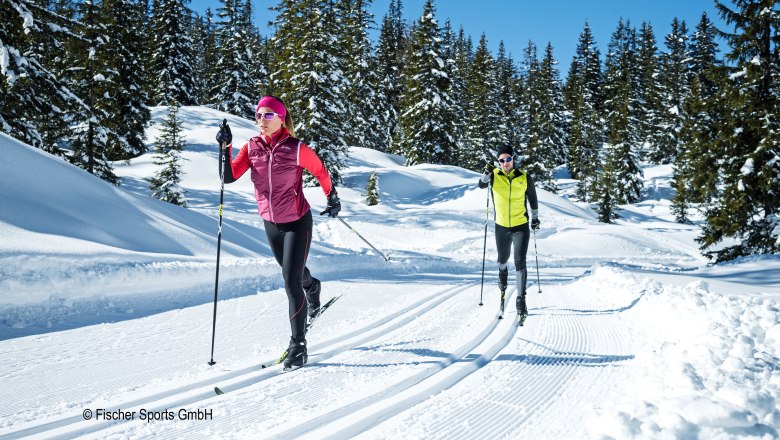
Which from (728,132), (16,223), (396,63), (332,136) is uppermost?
(396,63)

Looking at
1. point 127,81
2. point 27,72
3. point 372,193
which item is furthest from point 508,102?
point 27,72

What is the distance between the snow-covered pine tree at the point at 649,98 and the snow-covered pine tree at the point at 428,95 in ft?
99.5

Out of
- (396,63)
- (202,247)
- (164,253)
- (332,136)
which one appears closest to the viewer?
(164,253)

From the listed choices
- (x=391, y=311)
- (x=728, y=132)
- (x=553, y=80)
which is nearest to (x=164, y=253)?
(x=391, y=311)

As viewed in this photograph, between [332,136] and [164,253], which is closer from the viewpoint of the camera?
[164,253]

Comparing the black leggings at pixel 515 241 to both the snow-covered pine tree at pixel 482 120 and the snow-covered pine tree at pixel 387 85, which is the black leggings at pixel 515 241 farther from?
the snow-covered pine tree at pixel 387 85

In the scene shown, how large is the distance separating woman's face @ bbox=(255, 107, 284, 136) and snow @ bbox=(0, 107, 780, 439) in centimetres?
219

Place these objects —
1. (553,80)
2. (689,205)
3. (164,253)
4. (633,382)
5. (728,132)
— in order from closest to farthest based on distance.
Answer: (633,382), (164,253), (728,132), (689,205), (553,80)

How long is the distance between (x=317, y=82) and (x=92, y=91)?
1163 cm

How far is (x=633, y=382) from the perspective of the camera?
3836mm

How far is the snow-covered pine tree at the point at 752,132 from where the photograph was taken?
1608 centimetres

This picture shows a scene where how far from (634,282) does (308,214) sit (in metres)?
7.26

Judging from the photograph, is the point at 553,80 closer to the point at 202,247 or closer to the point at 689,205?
the point at 689,205

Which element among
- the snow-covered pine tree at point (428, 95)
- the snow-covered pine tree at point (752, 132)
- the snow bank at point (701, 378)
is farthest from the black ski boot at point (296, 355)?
the snow-covered pine tree at point (428, 95)
